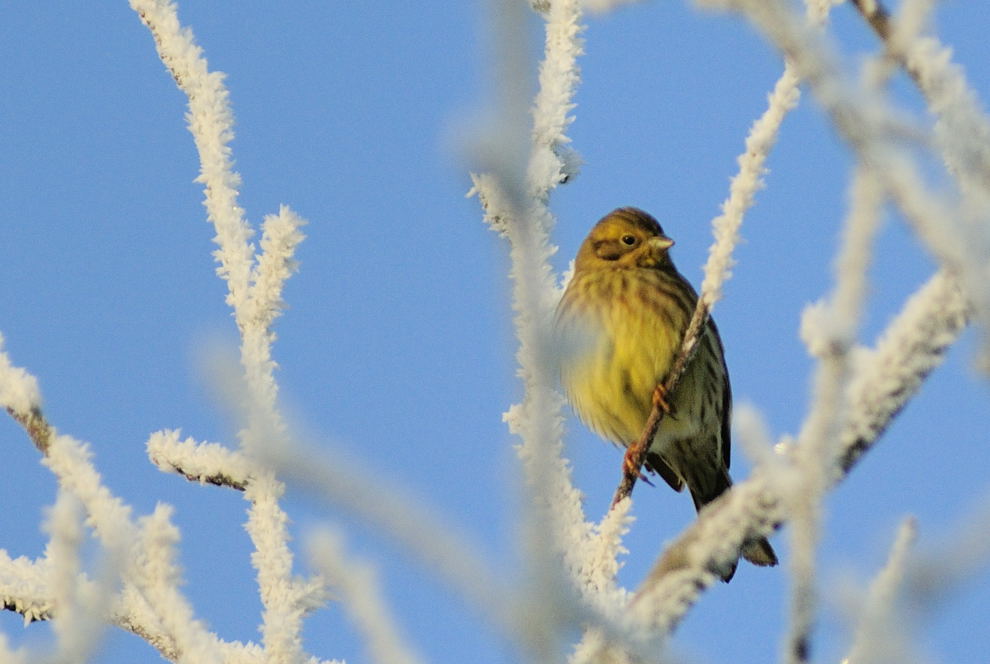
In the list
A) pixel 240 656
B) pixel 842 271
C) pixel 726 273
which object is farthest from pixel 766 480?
pixel 240 656

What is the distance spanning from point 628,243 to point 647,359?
3.26ft

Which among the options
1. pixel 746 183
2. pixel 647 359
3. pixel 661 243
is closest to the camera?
pixel 746 183

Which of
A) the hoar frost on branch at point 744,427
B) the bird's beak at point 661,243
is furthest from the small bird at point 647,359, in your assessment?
the hoar frost on branch at point 744,427

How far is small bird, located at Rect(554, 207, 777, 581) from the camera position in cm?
668

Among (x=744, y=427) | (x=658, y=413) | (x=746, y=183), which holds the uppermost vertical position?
(x=658, y=413)

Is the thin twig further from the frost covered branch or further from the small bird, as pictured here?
the frost covered branch

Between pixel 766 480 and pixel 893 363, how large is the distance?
0.18 metres

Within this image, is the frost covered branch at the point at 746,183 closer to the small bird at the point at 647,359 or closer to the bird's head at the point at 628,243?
the small bird at the point at 647,359

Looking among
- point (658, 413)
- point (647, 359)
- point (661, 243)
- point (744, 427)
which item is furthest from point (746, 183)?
point (661, 243)

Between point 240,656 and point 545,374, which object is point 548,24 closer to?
point 240,656

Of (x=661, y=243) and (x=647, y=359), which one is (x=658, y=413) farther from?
(x=661, y=243)

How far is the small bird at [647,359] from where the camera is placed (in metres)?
6.68

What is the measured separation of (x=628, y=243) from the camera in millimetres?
7418

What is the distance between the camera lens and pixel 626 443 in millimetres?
7363
